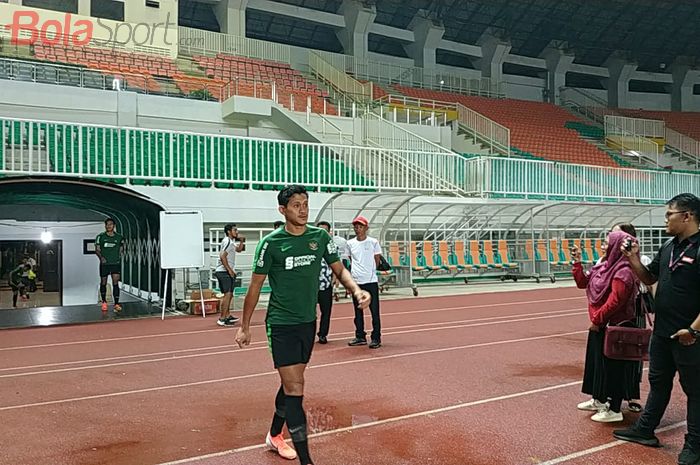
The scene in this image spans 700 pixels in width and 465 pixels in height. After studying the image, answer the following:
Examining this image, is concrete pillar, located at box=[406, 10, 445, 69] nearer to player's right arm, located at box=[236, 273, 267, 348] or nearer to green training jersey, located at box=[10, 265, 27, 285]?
green training jersey, located at box=[10, 265, 27, 285]

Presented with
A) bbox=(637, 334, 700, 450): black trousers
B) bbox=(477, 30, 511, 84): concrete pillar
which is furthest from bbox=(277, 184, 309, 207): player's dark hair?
bbox=(477, 30, 511, 84): concrete pillar

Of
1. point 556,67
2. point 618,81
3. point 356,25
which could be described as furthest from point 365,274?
point 618,81

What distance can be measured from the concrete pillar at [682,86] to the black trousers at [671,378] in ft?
148

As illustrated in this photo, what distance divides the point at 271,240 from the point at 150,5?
2498cm

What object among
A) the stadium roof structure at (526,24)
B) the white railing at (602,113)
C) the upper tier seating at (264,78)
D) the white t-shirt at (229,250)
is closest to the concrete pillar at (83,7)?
the upper tier seating at (264,78)

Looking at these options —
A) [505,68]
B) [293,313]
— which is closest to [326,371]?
[293,313]

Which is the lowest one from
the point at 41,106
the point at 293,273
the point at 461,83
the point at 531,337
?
the point at 531,337

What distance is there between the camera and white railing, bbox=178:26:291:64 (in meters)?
28.0

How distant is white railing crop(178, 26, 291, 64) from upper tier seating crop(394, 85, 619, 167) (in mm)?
6754

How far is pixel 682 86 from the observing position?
140 ft

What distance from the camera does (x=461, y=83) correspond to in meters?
36.0

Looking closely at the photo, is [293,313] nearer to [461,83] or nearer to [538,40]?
[461,83]

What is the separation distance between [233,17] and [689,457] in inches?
1179

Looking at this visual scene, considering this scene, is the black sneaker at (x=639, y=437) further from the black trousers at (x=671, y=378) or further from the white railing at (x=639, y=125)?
the white railing at (x=639, y=125)
